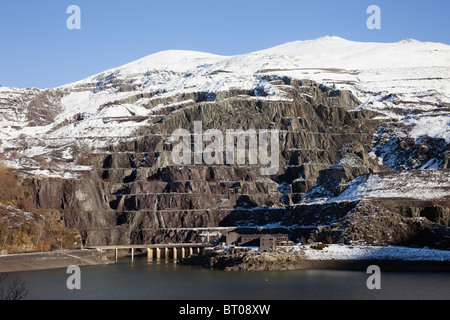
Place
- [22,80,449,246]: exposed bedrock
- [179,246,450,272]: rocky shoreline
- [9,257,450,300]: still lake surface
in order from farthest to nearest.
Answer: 1. [22,80,449,246]: exposed bedrock
2. [179,246,450,272]: rocky shoreline
3. [9,257,450,300]: still lake surface

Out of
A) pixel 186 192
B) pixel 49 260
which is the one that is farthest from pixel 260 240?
pixel 186 192

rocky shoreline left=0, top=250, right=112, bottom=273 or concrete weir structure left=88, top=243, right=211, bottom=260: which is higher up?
rocky shoreline left=0, top=250, right=112, bottom=273

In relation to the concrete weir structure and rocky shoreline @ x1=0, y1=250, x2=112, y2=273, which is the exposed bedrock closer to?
the concrete weir structure

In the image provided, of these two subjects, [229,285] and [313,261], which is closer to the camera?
[229,285]

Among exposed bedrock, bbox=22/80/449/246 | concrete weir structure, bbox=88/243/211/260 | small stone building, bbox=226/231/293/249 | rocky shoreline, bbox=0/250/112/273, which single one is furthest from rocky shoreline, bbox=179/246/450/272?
concrete weir structure, bbox=88/243/211/260

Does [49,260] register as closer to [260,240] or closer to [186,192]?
[260,240]

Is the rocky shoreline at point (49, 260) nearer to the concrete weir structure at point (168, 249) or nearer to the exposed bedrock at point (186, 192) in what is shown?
the concrete weir structure at point (168, 249)
